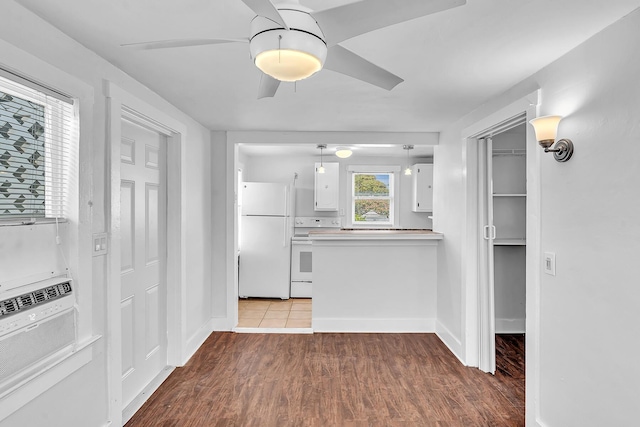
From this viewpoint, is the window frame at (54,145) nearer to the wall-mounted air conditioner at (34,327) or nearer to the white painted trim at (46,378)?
the wall-mounted air conditioner at (34,327)

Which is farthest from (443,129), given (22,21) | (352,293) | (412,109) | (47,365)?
(47,365)

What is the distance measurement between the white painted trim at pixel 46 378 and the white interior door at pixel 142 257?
1.97 feet

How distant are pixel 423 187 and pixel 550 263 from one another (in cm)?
381

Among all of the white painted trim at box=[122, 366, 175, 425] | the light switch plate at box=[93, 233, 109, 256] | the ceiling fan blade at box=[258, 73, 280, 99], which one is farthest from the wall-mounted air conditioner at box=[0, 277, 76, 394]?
the ceiling fan blade at box=[258, 73, 280, 99]

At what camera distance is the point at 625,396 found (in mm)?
1551

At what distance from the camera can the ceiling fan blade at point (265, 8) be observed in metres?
0.93

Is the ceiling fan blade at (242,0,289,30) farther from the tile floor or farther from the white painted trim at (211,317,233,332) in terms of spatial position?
the tile floor

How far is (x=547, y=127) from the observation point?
1925 millimetres

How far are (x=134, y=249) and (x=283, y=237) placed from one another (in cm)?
274

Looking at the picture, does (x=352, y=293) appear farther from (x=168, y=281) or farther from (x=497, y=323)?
(x=168, y=281)

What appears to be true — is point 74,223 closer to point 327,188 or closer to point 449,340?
point 449,340

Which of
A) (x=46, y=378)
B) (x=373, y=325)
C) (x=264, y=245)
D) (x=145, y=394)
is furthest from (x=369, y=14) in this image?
(x=264, y=245)

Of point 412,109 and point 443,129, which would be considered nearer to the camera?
point 412,109

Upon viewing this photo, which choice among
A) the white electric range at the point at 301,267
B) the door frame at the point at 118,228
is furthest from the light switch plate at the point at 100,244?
the white electric range at the point at 301,267
